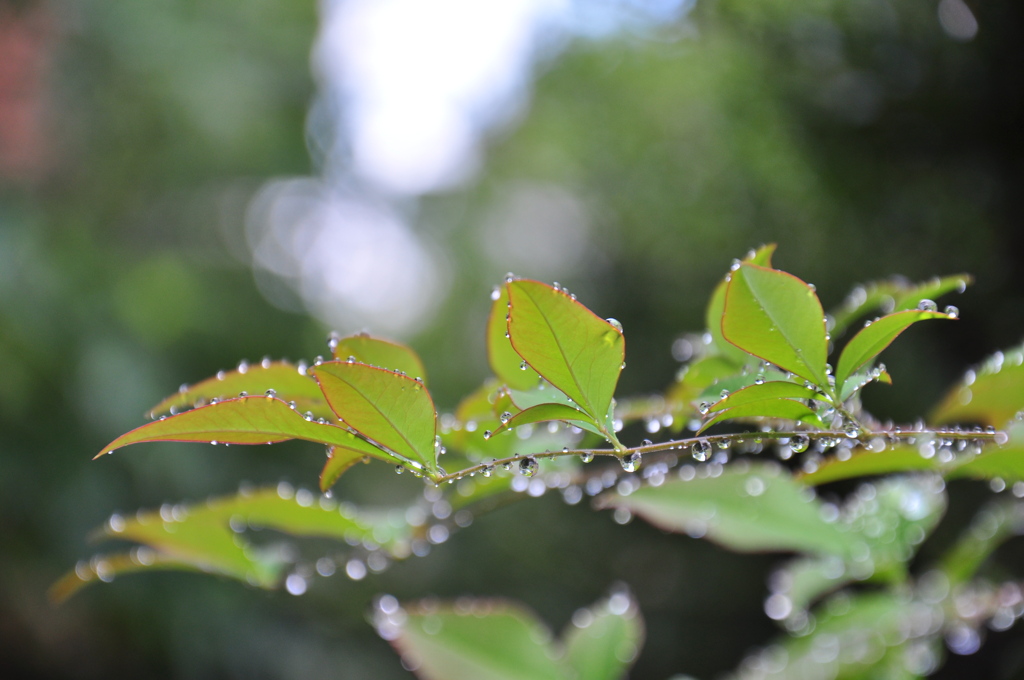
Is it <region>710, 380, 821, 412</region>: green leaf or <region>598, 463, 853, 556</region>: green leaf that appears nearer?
<region>710, 380, 821, 412</region>: green leaf

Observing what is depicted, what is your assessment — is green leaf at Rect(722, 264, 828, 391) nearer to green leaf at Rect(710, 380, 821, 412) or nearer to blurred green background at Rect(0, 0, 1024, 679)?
green leaf at Rect(710, 380, 821, 412)

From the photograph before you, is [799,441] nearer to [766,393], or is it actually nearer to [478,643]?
[766,393]

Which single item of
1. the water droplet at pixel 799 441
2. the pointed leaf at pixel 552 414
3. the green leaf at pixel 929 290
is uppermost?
the green leaf at pixel 929 290

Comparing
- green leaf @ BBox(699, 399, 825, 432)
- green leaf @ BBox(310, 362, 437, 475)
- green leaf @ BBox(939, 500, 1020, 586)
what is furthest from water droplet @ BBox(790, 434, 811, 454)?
green leaf @ BBox(939, 500, 1020, 586)

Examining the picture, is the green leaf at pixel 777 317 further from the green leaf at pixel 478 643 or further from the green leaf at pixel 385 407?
the green leaf at pixel 478 643

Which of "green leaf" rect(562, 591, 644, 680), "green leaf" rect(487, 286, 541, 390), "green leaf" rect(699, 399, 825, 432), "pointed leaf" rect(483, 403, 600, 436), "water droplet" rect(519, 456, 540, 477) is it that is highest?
"green leaf" rect(487, 286, 541, 390)

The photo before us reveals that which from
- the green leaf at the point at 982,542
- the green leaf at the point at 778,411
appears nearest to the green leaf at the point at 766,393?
the green leaf at the point at 778,411
